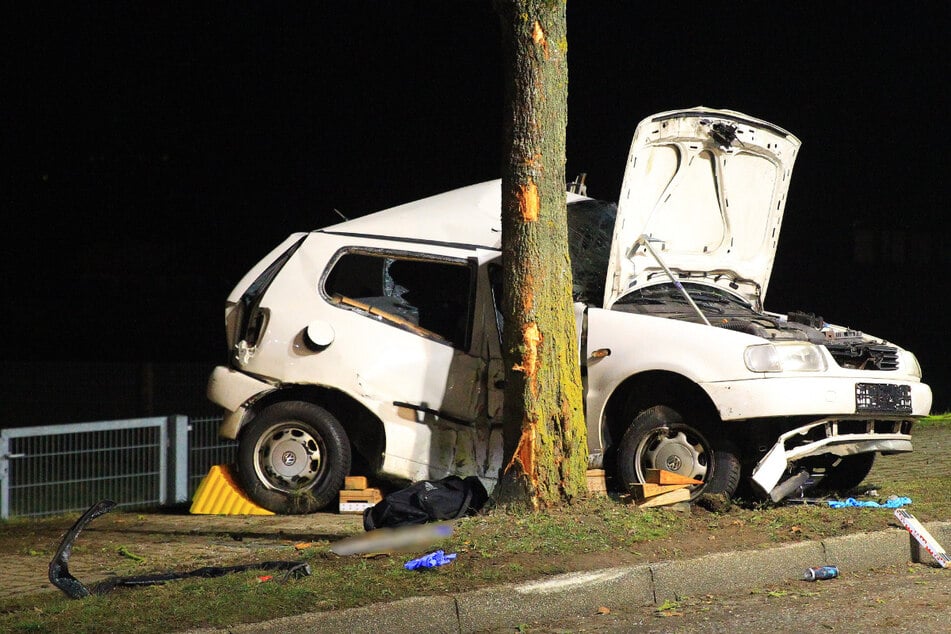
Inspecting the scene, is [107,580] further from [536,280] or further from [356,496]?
[536,280]

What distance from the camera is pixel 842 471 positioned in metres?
8.61

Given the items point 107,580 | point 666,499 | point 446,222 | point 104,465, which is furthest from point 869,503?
point 104,465

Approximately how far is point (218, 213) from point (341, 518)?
87.1ft

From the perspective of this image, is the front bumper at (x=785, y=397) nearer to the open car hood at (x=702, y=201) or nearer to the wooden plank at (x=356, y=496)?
the open car hood at (x=702, y=201)

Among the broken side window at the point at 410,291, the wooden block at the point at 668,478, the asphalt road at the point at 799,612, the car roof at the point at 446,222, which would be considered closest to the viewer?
the asphalt road at the point at 799,612

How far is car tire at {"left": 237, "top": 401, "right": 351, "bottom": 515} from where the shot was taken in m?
8.37

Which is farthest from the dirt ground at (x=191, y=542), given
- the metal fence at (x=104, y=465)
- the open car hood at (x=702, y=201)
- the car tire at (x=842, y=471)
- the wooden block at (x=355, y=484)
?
the open car hood at (x=702, y=201)

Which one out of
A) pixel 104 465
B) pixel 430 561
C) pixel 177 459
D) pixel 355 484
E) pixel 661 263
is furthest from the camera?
pixel 177 459

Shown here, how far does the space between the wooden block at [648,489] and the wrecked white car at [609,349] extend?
0.83 feet

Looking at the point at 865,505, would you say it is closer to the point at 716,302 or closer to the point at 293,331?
the point at 716,302

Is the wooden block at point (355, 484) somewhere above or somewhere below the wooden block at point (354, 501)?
above

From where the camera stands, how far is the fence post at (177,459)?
9.75m

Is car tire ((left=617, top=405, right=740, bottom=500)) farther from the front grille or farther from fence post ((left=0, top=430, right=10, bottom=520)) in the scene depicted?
fence post ((left=0, top=430, right=10, bottom=520))

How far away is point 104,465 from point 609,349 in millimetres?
4431
